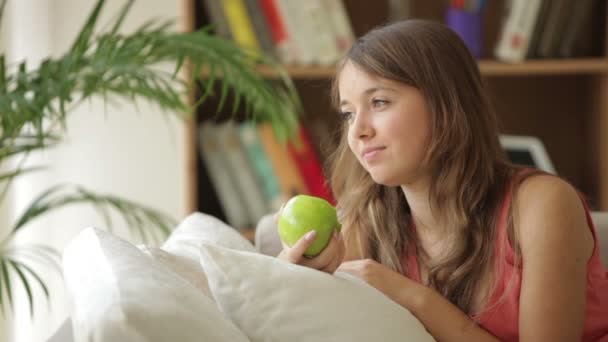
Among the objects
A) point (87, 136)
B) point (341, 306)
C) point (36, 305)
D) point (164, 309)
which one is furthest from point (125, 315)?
point (87, 136)

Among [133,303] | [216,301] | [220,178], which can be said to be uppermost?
[133,303]

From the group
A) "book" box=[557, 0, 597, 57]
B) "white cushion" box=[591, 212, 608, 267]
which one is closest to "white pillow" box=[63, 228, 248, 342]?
"white cushion" box=[591, 212, 608, 267]

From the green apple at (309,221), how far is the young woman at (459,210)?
0.02 m

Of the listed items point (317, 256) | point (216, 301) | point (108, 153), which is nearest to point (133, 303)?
point (216, 301)

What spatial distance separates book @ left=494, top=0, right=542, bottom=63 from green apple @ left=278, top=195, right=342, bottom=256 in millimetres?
1420

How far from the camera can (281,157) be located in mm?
2457

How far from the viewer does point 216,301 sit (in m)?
0.95

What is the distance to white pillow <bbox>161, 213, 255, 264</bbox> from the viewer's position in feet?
4.08

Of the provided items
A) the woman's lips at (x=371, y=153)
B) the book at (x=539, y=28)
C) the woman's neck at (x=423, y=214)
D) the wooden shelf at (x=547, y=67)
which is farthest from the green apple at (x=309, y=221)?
the book at (x=539, y=28)

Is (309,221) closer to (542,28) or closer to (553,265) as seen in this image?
(553,265)

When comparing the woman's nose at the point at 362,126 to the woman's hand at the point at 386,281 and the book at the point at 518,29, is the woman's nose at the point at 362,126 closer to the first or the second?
the woman's hand at the point at 386,281

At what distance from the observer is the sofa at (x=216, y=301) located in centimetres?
78

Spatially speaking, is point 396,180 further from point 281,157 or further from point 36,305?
point 36,305

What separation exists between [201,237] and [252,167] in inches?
45.0
